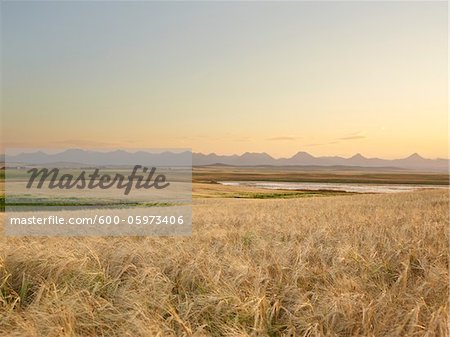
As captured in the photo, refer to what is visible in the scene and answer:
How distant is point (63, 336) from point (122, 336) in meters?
0.52

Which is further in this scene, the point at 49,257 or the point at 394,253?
the point at 394,253

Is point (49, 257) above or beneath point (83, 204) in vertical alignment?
above

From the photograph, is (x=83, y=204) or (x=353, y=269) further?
(x=83, y=204)

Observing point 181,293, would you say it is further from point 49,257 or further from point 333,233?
point 333,233

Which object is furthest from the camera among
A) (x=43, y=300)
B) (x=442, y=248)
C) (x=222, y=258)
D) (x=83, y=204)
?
(x=83, y=204)

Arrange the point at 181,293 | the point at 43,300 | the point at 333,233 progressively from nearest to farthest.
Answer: the point at 43,300 → the point at 181,293 → the point at 333,233

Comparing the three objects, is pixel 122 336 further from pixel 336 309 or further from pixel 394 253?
pixel 394 253

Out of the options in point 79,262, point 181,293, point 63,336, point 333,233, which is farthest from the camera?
point 333,233

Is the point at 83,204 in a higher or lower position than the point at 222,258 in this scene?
lower

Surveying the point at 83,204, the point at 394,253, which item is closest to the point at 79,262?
the point at 394,253

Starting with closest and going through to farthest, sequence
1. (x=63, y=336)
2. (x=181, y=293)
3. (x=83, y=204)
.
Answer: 1. (x=63, y=336)
2. (x=181, y=293)
3. (x=83, y=204)

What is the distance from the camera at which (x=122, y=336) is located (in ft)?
11.9

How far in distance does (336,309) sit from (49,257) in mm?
4030

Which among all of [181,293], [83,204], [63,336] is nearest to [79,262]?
[181,293]
